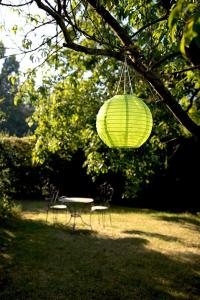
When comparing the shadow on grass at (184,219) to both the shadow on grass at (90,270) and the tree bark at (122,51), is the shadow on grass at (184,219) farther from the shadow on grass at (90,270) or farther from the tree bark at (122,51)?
the tree bark at (122,51)

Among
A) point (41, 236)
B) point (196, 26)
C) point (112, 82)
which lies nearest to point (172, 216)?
point (41, 236)

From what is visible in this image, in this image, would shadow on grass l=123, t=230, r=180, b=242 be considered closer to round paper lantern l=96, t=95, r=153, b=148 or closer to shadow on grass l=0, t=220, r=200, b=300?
shadow on grass l=0, t=220, r=200, b=300

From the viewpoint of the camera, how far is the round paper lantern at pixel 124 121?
2.09 metres

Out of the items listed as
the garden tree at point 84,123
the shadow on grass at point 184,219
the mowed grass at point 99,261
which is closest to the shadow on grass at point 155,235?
the mowed grass at point 99,261

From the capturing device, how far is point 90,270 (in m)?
4.76

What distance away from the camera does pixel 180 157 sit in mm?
11094

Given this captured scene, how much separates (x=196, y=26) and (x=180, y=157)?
34.3ft

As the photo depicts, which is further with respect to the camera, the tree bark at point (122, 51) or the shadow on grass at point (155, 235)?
the shadow on grass at point (155, 235)

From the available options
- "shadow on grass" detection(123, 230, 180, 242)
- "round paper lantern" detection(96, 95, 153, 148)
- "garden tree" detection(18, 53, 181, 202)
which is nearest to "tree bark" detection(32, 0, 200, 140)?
"round paper lantern" detection(96, 95, 153, 148)

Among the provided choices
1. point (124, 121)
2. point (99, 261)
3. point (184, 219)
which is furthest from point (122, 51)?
point (184, 219)

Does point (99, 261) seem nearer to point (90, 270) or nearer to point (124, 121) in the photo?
point (90, 270)

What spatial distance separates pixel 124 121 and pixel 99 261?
3714mm

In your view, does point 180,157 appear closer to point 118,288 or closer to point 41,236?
point 41,236

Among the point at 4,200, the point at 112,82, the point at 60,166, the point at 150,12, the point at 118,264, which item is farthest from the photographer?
the point at 60,166
